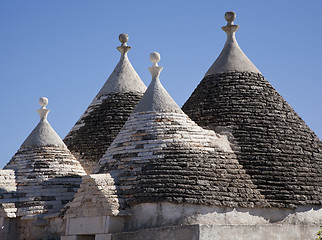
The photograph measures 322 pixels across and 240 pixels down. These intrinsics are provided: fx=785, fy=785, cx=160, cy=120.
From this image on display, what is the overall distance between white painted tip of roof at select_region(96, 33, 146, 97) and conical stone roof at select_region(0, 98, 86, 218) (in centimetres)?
291

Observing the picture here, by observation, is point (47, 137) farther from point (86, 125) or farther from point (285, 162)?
point (285, 162)

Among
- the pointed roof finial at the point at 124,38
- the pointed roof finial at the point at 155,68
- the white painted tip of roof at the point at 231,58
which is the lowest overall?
the pointed roof finial at the point at 155,68

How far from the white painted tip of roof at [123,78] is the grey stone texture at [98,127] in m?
0.25

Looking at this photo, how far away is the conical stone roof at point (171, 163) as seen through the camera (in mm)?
18594

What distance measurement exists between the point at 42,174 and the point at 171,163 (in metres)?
4.79

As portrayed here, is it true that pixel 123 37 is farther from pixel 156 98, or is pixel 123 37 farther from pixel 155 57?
pixel 156 98

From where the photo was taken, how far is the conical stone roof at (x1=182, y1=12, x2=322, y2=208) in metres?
19.7

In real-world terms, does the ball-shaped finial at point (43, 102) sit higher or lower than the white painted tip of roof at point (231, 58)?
lower

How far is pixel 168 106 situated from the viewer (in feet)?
67.4

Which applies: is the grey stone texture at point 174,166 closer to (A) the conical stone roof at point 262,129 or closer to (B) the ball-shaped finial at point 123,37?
(A) the conical stone roof at point 262,129

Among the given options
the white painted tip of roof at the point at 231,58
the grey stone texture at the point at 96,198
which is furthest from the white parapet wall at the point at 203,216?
the white painted tip of roof at the point at 231,58

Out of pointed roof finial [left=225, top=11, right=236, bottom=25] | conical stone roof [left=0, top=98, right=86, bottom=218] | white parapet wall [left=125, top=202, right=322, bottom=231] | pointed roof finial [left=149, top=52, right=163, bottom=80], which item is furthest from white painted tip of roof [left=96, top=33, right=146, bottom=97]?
white parapet wall [left=125, top=202, right=322, bottom=231]

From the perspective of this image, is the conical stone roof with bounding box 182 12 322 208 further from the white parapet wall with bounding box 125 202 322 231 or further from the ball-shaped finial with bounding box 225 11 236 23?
the white parapet wall with bounding box 125 202 322 231

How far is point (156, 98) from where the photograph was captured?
2075 cm
